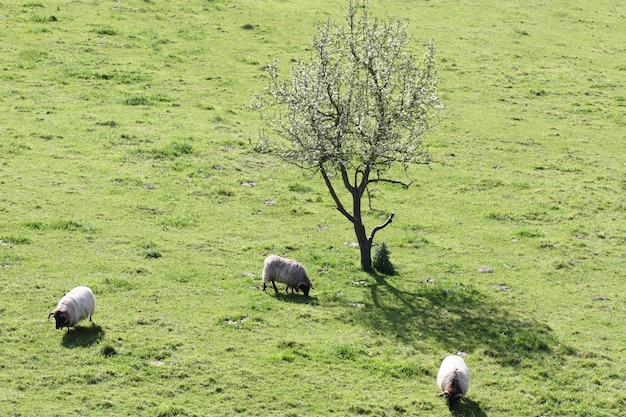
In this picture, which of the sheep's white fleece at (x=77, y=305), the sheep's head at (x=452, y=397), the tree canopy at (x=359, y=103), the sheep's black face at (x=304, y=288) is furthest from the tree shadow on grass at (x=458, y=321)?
the sheep's white fleece at (x=77, y=305)

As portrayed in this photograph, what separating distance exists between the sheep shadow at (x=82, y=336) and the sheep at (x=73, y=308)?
267mm

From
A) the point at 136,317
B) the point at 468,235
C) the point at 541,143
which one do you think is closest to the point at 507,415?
the point at 136,317

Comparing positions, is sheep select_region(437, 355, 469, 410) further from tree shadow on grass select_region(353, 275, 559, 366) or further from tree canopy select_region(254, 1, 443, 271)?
tree canopy select_region(254, 1, 443, 271)

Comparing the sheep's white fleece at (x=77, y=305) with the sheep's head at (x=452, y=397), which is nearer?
the sheep's head at (x=452, y=397)

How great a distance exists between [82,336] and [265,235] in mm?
10958

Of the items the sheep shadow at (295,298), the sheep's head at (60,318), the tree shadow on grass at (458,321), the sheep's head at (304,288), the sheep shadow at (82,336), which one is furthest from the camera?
the sheep's head at (304,288)

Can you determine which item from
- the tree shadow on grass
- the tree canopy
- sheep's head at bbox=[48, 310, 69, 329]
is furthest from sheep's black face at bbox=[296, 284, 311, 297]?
sheep's head at bbox=[48, 310, 69, 329]

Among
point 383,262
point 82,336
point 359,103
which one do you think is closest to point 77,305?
point 82,336

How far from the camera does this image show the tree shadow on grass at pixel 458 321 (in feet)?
80.4

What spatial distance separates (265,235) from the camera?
3219cm

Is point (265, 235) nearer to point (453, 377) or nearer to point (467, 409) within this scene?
point (453, 377)

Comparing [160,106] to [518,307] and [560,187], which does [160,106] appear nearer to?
[560,187]

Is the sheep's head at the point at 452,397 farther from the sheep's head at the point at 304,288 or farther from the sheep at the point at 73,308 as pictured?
the sheep at the point at 73,308

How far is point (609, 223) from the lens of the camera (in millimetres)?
35656
